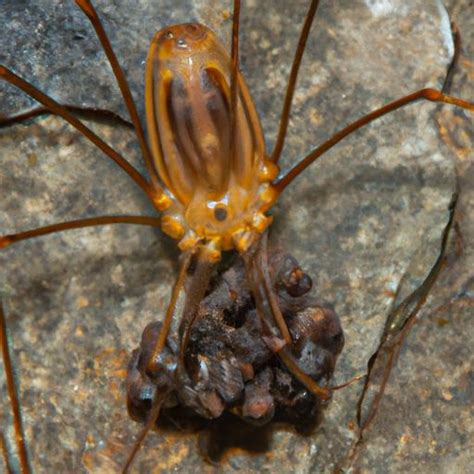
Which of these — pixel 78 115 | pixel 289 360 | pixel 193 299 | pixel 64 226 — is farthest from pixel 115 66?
pixel 289 360

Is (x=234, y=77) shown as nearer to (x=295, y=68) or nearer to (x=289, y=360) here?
(x=295, y=68)

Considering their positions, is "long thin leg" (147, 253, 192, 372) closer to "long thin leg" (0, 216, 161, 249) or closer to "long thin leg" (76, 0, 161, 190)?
"long thin leg" (0, 216, 161, 249)

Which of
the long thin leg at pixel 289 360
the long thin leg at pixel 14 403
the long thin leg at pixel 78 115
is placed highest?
the long thin leg at pixel 78 115

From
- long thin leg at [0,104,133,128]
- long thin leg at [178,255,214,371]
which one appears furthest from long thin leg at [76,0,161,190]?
long thin leg at [178,255,214,371]

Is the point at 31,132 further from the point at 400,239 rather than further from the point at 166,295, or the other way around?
the point at 400,239

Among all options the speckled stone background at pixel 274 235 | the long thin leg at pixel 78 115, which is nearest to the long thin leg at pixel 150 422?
the speckled stone background at pixel 274 235

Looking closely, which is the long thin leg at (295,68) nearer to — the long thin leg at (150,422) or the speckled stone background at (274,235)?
the speckled stone background at (274,235)

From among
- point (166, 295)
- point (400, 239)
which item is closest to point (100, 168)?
point (166, 295)
